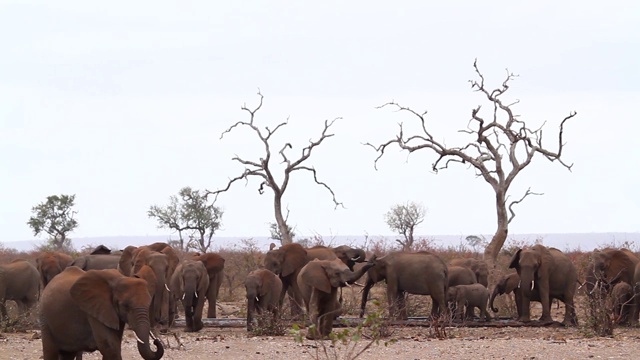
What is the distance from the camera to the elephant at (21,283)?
22.8m

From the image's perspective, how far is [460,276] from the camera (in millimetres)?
24219

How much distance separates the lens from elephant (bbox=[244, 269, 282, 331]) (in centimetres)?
2062

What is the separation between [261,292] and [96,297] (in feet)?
27.0

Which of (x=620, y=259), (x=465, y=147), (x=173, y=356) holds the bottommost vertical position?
(x=173, y=356)

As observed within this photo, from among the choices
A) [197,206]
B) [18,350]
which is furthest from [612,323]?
[197,206]

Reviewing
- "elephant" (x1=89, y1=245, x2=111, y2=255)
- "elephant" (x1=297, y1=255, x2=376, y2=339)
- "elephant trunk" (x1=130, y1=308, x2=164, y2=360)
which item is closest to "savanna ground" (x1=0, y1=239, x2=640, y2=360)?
"elephant" (x1=297, y1=255, x2=376, y2=339)

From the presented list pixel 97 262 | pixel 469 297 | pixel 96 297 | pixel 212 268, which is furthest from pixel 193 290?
pixel 96 297

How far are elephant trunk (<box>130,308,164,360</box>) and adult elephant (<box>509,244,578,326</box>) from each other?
37.7 feet

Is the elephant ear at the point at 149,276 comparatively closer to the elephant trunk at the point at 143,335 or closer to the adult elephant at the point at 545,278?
the elephant trunk at the point at 143,335

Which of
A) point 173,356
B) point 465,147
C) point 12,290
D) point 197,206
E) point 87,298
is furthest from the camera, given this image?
point 197,206

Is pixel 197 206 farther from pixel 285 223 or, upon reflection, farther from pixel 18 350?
pixel 18 350

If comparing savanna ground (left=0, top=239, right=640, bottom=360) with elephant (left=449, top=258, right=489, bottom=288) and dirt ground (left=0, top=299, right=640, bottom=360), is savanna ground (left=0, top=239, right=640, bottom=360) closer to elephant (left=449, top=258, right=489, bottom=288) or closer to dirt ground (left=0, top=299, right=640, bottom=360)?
A: dirt ground (left=0, top=299, right=640, bottom=360)

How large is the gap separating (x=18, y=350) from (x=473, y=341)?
706 cm

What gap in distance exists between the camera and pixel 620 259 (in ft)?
75.8
